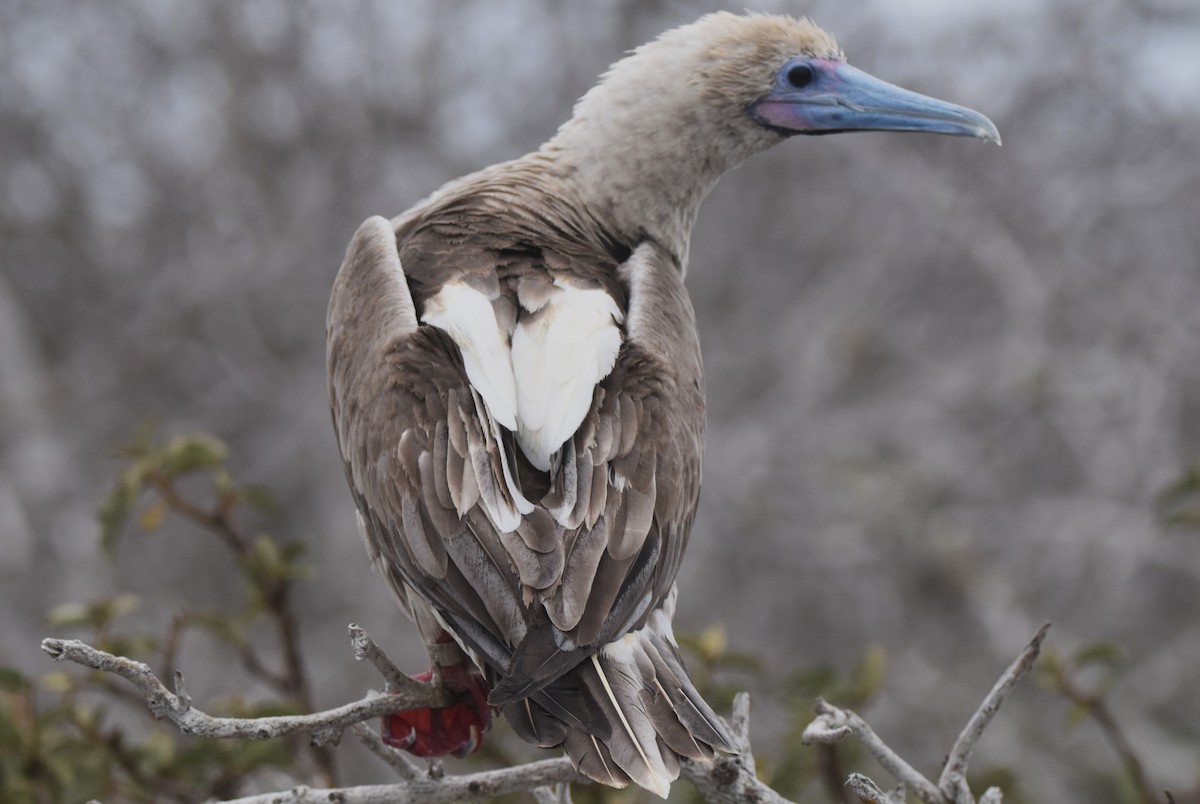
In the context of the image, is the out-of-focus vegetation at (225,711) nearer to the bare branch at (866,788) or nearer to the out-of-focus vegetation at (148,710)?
the out-of-focus vegetation at (148,710)

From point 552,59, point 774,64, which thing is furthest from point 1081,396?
point 552,59

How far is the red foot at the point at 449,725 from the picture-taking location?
3.06 meters

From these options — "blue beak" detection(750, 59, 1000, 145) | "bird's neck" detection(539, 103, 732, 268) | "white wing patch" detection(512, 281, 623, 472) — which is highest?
"blue beak" detection(750, 59, 1000, 145)

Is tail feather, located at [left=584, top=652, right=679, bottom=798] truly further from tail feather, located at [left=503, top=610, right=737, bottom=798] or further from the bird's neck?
the bird's neck

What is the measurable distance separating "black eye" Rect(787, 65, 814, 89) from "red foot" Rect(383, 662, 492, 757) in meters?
1.86

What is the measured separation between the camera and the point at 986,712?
99.2 inches

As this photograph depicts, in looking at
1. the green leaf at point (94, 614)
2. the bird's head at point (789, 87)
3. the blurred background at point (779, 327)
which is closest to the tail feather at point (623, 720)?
the green leaf at point (94, 614)

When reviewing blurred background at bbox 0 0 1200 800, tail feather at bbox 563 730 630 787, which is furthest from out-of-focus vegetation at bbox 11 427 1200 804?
blurred background at bbox 0 0 1200 800

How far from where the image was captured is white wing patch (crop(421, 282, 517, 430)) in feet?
9.48

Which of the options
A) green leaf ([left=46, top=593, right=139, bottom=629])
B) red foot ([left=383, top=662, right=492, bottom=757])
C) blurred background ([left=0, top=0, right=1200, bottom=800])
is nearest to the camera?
red foot ([left=383, top=662, right=492, bottom=757])

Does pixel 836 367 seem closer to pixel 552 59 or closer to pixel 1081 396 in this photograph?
pixel 1081 396

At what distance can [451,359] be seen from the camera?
302 centimetres

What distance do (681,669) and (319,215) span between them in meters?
5.78

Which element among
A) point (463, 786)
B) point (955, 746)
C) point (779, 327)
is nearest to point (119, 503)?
point (463, 786)
